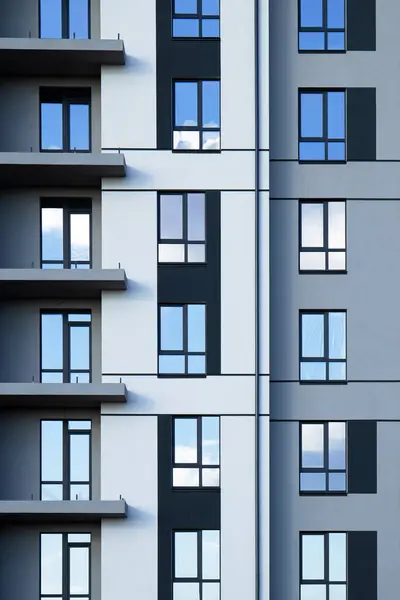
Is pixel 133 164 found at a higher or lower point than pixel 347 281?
higher

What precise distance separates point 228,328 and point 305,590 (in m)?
4.18

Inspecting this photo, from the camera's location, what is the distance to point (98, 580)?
1227cm

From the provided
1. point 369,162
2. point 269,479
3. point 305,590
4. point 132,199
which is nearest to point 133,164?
point 132,199

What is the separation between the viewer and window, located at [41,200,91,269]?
12.6 metres

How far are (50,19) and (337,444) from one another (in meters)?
8.12

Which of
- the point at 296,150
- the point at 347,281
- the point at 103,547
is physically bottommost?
the point at 103,547

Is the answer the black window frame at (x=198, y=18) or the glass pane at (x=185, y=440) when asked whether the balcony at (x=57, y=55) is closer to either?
the black window frame at (x=198, y=18)

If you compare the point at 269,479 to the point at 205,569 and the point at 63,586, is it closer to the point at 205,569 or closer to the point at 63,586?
the point at 205,569

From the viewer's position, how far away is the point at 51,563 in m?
12.2

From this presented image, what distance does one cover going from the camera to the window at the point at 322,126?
41.8ft

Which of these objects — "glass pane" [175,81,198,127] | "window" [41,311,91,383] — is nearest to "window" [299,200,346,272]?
"glass pane" [175,81,198,127]

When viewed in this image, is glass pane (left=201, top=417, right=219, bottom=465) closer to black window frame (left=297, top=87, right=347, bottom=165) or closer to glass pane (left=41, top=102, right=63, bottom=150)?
black window frame (left=297, top=87, right=347, bottom=165)

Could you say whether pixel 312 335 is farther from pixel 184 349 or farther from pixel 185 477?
pixel 185 477

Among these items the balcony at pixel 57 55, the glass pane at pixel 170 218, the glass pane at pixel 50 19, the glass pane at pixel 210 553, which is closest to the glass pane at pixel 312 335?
the glass pane at pixel 170 218
